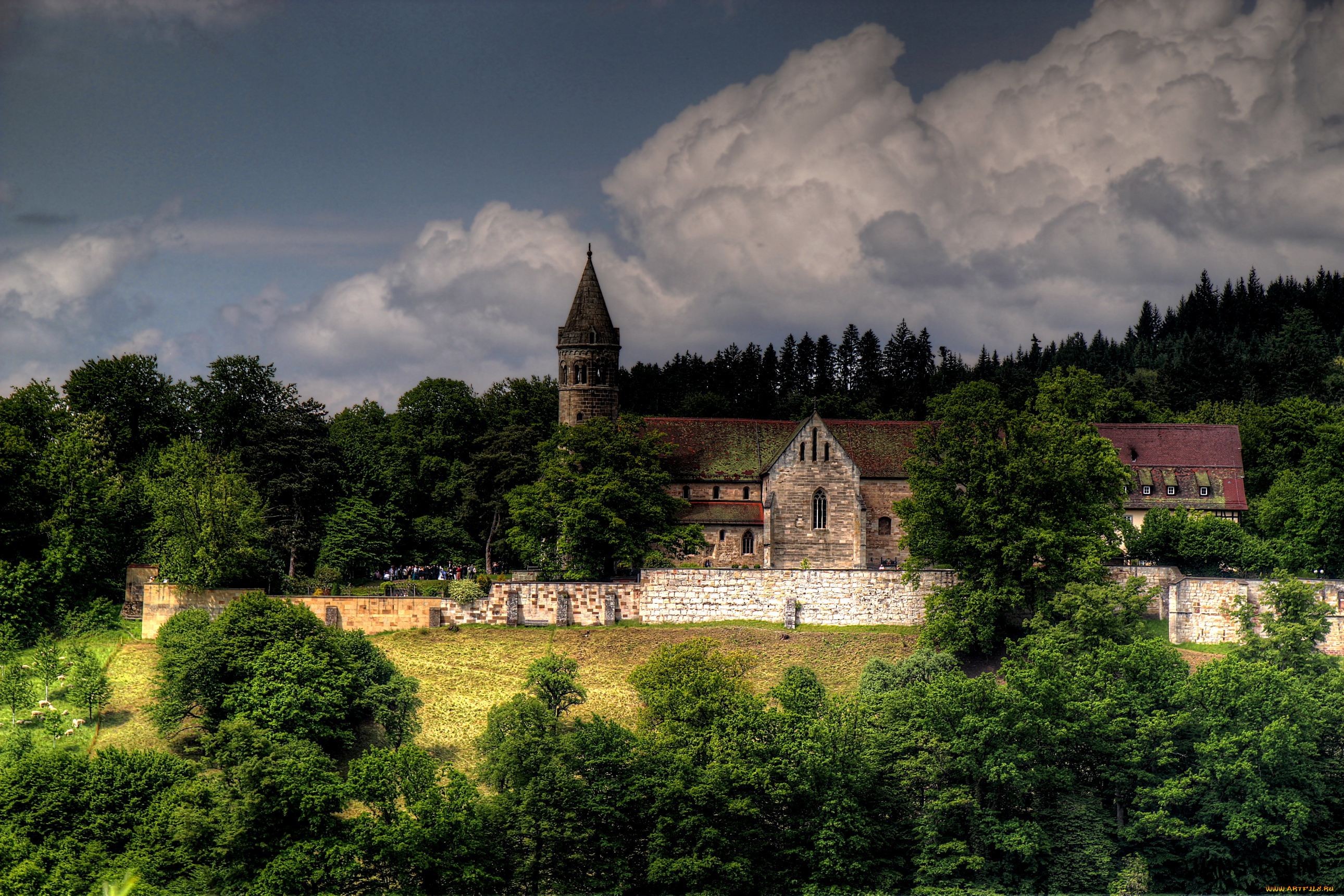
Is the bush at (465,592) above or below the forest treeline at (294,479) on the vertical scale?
below

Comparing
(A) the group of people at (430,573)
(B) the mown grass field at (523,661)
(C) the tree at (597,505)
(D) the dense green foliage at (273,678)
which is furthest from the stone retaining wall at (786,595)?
(D) the dense green foliage at (273,678)

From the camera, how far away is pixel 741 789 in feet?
131

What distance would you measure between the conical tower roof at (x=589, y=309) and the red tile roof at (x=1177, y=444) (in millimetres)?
26661

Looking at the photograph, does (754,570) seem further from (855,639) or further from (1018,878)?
(1018,878)

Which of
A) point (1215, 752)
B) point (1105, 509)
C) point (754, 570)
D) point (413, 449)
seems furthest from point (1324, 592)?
point (413, 449)

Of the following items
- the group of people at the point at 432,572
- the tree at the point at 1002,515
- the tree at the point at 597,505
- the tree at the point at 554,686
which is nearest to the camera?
the tree at the point at 554,686

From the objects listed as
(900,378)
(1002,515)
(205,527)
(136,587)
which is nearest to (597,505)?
(205,527)

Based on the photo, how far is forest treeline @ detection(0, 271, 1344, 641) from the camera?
54.5 meters

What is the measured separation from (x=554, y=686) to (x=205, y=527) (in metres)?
19.7

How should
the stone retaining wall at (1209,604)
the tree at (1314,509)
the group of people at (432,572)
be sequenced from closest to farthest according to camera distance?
the stone retaining wall at (1209,604) < the tree at (1314,509) < the group of people at (432,572)

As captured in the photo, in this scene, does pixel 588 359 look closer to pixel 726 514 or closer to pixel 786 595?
pixel 726 514

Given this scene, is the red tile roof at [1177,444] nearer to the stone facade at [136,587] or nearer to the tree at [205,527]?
the tree at [205,527]

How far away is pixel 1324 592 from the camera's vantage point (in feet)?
163

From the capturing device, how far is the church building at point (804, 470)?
6066 cm
